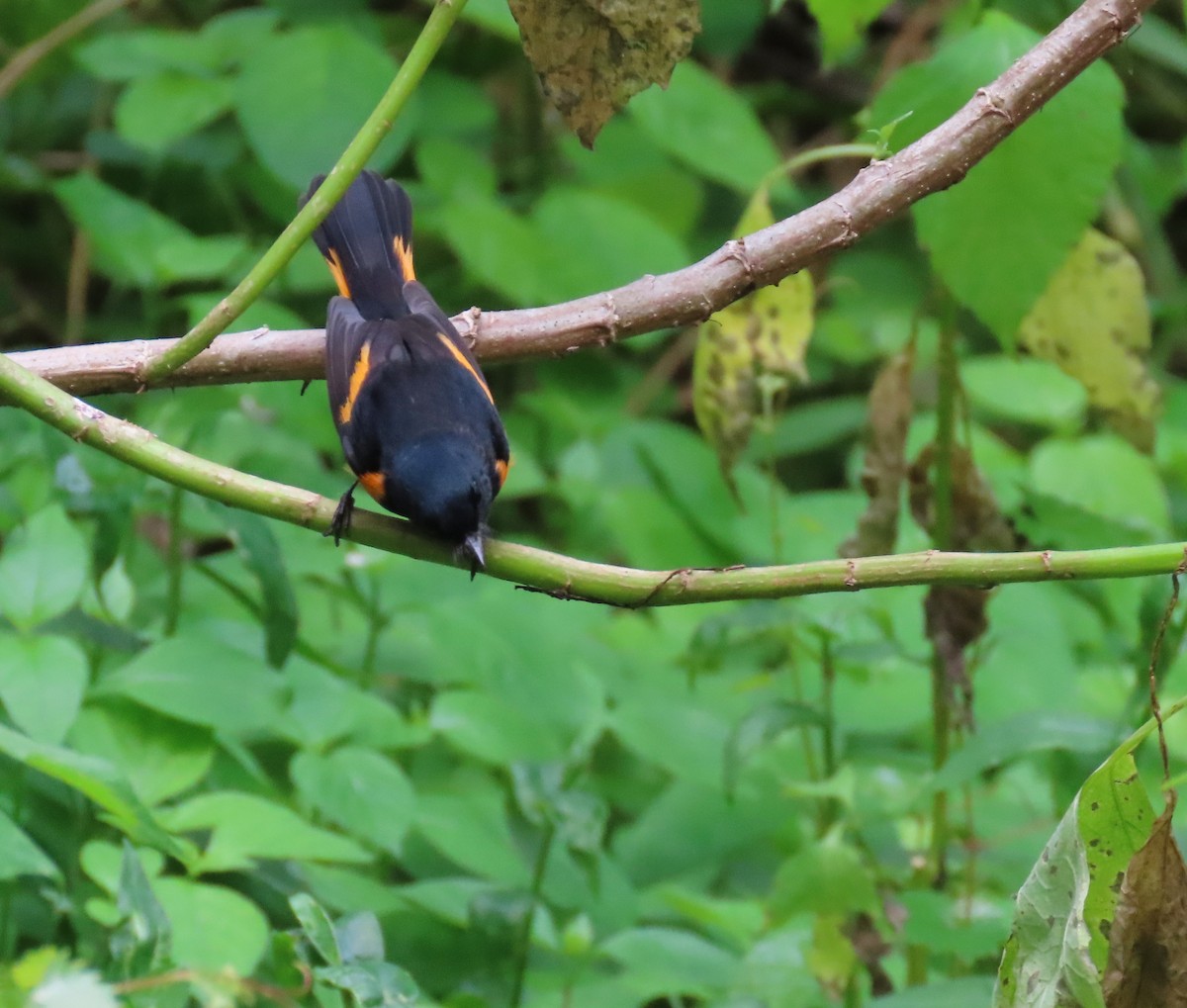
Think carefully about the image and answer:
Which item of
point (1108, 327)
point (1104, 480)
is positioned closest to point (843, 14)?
point (1108, 327)

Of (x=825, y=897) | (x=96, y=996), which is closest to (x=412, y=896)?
(x=825, y=897)

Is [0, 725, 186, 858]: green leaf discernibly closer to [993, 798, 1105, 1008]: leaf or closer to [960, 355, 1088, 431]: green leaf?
[993, 798, 1105, 1008]: leaf

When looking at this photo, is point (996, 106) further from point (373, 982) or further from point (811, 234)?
point (373, 982)

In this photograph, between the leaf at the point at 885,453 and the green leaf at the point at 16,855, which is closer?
the green leaf at the point at 16,855

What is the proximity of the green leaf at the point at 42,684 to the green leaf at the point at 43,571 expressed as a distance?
0.04 meters

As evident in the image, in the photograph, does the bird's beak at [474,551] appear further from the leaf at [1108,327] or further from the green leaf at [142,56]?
the green leaf at [142,56]

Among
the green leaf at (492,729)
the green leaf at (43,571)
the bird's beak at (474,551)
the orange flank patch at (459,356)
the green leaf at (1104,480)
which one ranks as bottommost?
the green leaf at (492,729)

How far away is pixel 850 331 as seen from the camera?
5.23 meters

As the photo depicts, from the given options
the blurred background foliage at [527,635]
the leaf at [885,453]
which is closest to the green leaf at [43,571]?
the blurred background foliage at [527,635]

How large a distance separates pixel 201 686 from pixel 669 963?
0.86 metres

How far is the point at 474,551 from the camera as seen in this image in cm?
163

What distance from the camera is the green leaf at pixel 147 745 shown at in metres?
2.09

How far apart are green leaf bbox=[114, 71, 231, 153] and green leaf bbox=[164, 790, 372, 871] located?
2.35m

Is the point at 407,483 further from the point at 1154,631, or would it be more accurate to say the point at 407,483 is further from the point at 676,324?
the point at 1154,631
